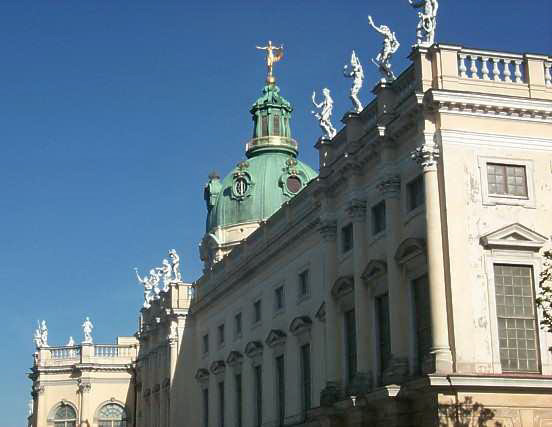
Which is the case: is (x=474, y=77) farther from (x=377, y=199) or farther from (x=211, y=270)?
(x=211, y=270)

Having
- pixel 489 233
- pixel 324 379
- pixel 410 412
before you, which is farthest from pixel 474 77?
pixel 324 379

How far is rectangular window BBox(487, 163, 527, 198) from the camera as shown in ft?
96.8

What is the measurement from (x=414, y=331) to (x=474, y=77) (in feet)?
24.9

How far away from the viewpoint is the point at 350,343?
34.5 m

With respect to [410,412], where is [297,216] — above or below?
above

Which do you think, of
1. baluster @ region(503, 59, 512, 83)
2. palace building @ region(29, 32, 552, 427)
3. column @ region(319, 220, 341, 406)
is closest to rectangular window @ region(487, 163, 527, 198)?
palace building @ region(29, 32, 552, 427)

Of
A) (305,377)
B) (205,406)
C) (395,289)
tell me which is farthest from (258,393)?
(395,289)

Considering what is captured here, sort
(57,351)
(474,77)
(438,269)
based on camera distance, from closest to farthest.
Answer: (438,269), (474,77), (57,351)

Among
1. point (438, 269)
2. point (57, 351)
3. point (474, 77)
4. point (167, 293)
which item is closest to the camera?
point (438, 269)

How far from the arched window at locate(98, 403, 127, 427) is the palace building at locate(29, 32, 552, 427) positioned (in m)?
31.2

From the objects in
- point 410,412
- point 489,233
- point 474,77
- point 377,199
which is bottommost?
point 410,412

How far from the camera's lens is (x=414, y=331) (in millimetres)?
29828

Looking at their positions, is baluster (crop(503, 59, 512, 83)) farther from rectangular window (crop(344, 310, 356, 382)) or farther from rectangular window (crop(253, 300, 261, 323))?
rectangular window (crop(253, 300, 261, 323))

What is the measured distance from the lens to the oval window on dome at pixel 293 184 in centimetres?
6047
